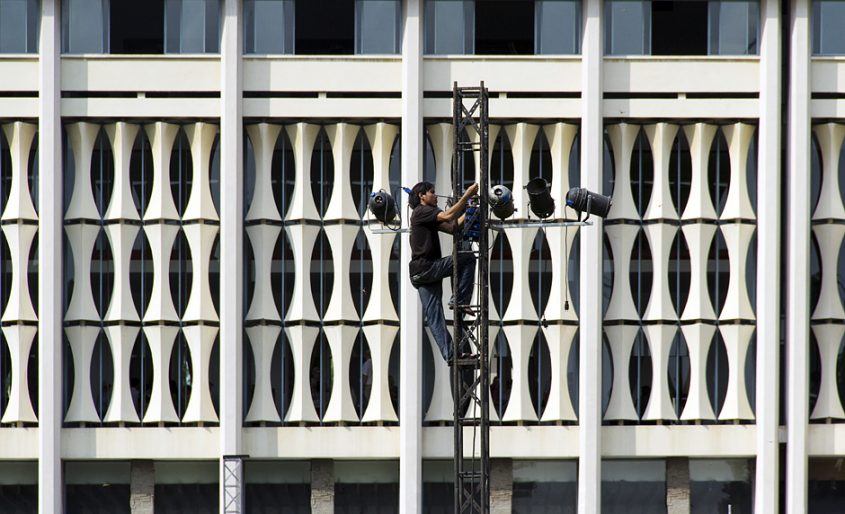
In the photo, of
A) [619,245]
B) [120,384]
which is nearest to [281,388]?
[120,384]

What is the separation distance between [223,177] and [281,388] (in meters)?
4.79

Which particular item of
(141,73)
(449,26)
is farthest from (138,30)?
(449,26)

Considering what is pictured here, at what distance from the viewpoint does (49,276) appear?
30672mm

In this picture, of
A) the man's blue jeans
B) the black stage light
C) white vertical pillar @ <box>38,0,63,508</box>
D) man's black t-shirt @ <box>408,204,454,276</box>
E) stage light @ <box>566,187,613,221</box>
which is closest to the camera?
man's black t-shirt @ <box>408,204,454,276</box>

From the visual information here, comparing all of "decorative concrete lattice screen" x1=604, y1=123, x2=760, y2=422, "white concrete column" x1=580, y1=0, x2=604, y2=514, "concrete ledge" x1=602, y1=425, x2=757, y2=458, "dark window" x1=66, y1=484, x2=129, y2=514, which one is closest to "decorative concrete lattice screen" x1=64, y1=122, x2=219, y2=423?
"dark window" x1=66, y1=484, x2=129, y2=514

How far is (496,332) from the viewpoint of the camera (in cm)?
3127

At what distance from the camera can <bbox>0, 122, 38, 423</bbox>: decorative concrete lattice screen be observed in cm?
3083

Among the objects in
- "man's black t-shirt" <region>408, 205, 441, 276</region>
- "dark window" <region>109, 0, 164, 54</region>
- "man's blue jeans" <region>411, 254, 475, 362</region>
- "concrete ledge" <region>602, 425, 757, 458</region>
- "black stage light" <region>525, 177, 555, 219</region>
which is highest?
"dark window" <region>109, 0, 164, 54</region>

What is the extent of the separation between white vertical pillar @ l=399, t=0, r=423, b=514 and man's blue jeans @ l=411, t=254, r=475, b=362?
10990mm

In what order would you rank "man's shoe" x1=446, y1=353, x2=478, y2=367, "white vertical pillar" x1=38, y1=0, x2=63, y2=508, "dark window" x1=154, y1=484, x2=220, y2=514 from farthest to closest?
"dark window" x1=154, y1=484, x2=220, y2=514
"white vertical pillar" x1=38, y1=0, x2=63, y2=508
"man's shoe" x1=446, y1=353, x2=478, y2=367

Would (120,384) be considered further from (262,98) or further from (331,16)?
(331,16)

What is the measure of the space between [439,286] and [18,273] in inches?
570

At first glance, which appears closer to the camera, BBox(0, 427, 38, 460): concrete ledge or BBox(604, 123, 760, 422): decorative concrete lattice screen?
BBox(0, 427, 38, 460): concrete ledge

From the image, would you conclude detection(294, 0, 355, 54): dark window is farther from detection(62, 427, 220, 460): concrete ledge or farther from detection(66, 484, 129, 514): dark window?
detection(66, 484, 129, 514): dark window
